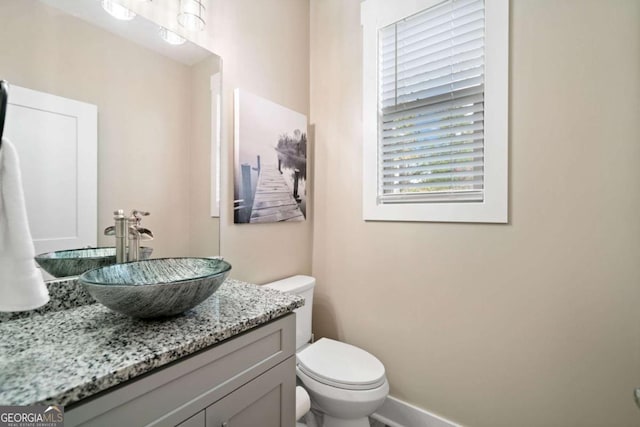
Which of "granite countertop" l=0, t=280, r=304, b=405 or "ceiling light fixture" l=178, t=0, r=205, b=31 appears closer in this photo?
"granite countertop" l=0, t=280, r=304, b=405

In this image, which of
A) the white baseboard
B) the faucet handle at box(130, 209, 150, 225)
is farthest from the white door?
the white baseboard

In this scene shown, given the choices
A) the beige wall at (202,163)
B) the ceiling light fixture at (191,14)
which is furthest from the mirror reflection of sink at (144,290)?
the ceiling light fixture at (191,14)

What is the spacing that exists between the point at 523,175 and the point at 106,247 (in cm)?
173

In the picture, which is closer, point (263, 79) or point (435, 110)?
point (435, 110)

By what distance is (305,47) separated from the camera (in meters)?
1.90

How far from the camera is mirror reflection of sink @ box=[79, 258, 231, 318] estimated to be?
65cm

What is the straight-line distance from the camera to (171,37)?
1.17m

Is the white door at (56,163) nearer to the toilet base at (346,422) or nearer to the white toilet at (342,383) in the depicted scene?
the white toilet at (342,383)

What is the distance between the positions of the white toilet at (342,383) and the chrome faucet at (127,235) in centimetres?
78

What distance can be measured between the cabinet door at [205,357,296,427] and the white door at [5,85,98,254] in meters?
0.73

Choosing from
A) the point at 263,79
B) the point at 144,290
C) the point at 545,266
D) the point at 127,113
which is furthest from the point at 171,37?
the point at 545,266

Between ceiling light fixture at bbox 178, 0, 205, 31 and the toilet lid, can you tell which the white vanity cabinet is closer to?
the toilet lid

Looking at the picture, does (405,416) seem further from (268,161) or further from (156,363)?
(268,161)

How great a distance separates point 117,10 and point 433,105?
4.73 feet
